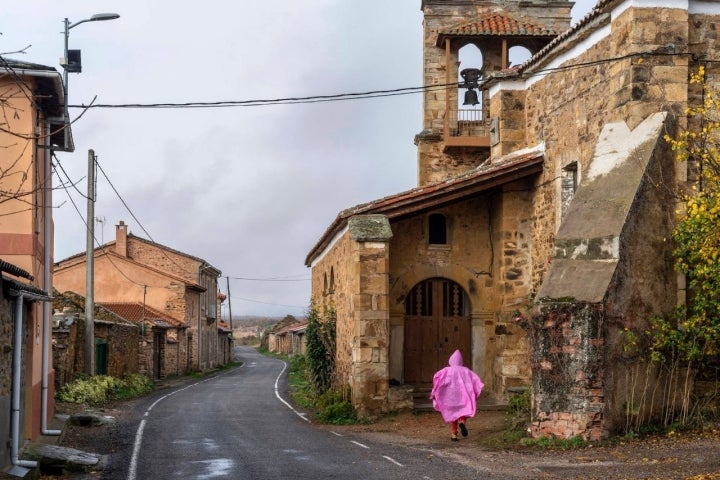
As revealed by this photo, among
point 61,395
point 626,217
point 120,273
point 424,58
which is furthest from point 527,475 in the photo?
point 120,273

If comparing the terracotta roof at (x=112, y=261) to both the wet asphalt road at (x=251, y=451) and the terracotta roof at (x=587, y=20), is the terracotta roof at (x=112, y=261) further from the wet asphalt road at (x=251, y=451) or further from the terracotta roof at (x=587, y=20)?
the terracotta roof at (x=587, y=20)

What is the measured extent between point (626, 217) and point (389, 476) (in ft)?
18.5

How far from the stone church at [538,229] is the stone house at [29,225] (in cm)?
574

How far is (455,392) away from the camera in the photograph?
15711mm

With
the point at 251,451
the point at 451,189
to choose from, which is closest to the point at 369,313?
the point at 451,189

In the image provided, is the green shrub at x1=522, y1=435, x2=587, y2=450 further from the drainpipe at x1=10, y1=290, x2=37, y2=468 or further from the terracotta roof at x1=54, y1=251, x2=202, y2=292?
the terracotta roof at x1=54, y1=251, x2=202, y2=292

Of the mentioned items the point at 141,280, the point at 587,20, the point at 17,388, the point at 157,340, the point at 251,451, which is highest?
the point at 587,20

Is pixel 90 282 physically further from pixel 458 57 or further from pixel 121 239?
pixel 121 239

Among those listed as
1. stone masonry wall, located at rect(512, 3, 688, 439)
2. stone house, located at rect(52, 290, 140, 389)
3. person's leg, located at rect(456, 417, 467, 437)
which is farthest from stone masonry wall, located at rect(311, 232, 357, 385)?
stone house, located at rect(52, 290, 140, 389)

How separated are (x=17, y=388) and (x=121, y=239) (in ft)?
121

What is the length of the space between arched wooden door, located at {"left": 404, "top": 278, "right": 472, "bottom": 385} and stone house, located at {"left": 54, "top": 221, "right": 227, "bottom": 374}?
23480 mm

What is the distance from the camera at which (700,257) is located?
14203mm

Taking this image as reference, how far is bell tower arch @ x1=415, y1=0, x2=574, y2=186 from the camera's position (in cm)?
2491

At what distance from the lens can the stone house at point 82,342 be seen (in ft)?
78.0
